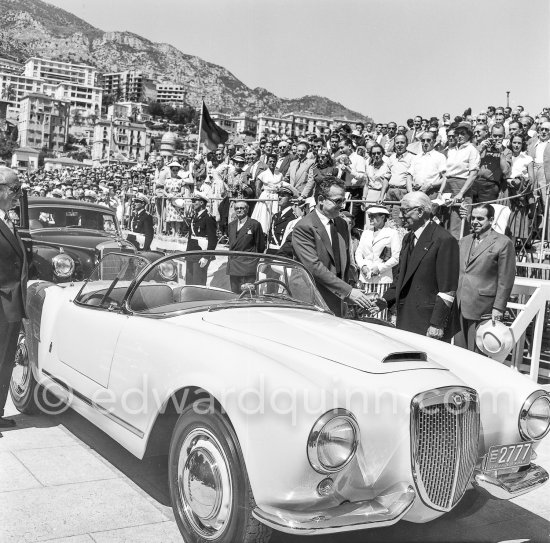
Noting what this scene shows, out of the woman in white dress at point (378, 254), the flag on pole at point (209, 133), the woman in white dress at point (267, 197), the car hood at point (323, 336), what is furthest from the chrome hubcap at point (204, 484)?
the flag on pole at point (209, 133)

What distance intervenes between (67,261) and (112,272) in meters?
4.18

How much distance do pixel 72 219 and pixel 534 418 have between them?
848 centimetres

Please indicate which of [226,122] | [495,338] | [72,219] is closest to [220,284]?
[495,338]

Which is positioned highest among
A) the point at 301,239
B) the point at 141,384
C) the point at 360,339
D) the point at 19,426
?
the point at 301,239

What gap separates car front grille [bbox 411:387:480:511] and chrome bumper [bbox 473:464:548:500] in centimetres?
7

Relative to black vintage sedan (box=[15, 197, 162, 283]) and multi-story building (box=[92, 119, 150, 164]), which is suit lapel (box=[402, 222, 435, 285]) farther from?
multi-story building (box=[92, 119, 150, 164])

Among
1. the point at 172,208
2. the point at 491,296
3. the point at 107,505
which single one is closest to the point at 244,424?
the point at 107,505

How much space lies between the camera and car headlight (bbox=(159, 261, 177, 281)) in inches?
173

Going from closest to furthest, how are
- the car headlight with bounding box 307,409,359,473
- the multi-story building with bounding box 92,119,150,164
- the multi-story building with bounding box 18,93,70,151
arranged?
the car headlight with bounding box 307,409,359,473, the multi-story building with bounding box 92,119,150,164, the multi-story building with bounding box 18,93,70,151

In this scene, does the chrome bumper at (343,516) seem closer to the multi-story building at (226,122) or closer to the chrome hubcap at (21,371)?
the chrome hubcap at (21,371)

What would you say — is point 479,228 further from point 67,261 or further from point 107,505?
point 67,261

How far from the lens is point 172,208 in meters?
A: 16.1

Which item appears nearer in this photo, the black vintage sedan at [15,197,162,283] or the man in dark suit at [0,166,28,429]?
the man in dark suit at [0,166,28,429]

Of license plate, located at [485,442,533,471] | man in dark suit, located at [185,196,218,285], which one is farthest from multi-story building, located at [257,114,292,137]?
license plate, located at [485,442,533,471]
